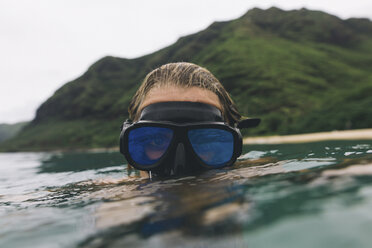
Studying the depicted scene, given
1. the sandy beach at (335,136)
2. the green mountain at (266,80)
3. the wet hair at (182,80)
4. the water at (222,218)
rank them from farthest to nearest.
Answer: the green mountain at (266,80) < the sandy beach at (335,136) < the wet hair at (182,80) < the water at (222,218)

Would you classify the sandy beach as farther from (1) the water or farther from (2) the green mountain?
(1) the water

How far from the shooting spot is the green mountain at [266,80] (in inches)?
1178

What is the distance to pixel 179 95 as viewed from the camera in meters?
2.76

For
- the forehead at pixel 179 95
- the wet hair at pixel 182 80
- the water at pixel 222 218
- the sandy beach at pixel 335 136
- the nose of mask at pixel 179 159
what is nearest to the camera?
the water at pixel 222 218

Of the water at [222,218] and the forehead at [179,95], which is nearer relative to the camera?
the water at [222,218]

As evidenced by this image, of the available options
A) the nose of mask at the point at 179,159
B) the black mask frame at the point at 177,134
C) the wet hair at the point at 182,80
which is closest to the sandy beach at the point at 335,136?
the wet hair at the point at 182,80

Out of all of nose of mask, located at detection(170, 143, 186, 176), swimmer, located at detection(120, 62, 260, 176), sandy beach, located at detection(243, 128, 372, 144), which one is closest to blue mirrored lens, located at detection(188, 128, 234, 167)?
swimmer, located at detection(120, 62, 260, 176)

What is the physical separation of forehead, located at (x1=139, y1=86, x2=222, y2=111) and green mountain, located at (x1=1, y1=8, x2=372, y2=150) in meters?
21.6

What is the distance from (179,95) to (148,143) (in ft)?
A: 1.96

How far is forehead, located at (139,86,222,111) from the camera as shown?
2.75 metres

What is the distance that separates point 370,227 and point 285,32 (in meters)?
108

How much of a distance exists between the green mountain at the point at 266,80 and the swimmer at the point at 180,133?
21697 millimetres

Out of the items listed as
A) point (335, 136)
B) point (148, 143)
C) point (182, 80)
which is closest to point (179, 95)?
point (182, 80)

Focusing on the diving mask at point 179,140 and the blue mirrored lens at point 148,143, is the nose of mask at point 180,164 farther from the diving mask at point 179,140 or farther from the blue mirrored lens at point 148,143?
the blue mirrored lens at point 148,143
